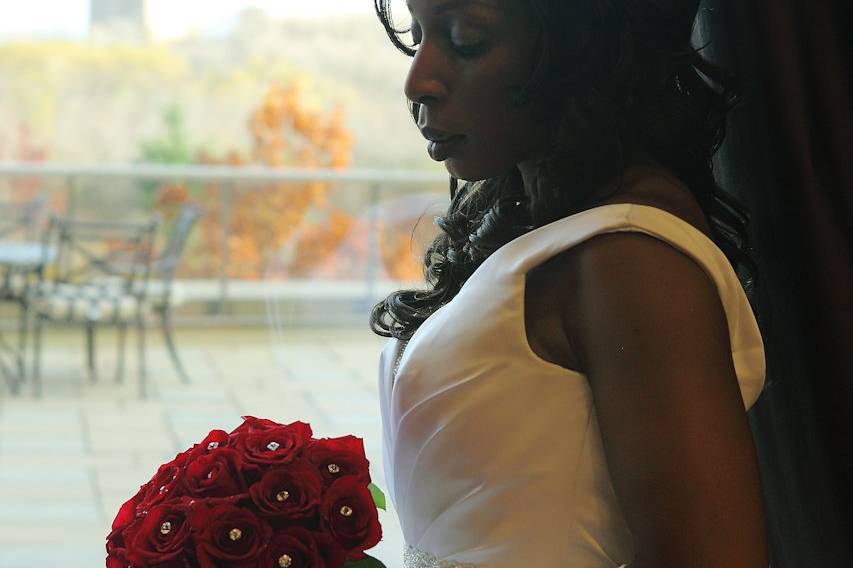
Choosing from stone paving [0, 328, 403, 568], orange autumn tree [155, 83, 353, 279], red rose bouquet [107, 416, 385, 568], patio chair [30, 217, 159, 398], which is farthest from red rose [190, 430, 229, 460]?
orange autumn tree [155, 83, 353, 279]

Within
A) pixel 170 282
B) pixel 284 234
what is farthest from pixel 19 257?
pixel 284 234

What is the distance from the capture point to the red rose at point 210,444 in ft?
3.12

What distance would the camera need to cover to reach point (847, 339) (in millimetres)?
1086

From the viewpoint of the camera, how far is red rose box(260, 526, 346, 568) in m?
0.88

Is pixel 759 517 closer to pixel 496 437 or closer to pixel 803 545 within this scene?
pixel 496 437

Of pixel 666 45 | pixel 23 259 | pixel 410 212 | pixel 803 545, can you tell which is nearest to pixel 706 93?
pixel 666 45

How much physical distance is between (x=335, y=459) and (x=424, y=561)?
0.37ft

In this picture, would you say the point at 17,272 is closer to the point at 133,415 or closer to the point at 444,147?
the point at 133,415

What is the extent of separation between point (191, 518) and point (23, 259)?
12.5 feet

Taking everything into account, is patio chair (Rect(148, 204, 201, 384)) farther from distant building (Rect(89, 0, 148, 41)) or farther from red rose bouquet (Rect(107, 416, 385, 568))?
A: red rose bouquet (Rect(107, 416, 385, 568))

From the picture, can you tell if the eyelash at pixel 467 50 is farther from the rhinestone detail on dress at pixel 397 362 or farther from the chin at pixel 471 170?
the rhinestone detail on dress at pixel 397 362

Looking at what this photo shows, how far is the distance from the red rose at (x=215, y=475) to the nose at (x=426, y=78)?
0.31 m

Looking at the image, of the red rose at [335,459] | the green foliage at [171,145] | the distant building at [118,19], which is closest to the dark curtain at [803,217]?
the red rose at [335,459]

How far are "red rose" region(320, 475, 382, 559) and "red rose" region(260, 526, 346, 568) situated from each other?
0.4 inches
